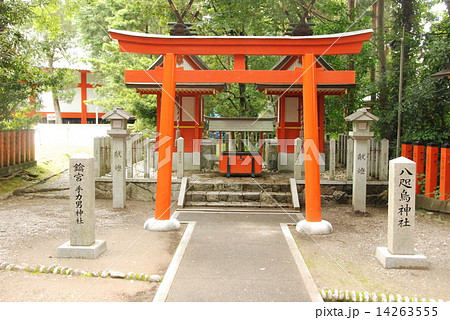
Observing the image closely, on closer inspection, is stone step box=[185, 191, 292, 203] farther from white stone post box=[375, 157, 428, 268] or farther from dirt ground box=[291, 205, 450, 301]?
white stone post box=[375, 157, 428, 268]

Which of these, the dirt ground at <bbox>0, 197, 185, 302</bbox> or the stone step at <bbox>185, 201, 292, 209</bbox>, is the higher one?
the stone step at <bbox>185, 201, 292, 209</bbox>

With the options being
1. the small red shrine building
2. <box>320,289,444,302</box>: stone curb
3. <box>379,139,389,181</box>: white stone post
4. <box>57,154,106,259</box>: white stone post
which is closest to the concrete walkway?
<box>320,289,444,302</box>: stone curb

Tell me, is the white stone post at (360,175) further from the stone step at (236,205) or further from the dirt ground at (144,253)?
the stone step at (236,205)

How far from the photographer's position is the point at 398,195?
589 cm

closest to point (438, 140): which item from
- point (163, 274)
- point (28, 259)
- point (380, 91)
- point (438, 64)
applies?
point (438, 64)

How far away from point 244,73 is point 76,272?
524 cm

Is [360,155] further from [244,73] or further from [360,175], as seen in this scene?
[244,73]

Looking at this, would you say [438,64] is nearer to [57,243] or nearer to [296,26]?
[296,26]

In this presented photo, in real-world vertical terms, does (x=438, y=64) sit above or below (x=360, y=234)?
above

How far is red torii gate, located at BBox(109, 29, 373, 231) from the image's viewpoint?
789 cm

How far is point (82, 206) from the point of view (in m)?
6.27

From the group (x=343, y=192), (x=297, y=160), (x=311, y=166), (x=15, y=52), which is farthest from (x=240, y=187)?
(x=15, y=52)

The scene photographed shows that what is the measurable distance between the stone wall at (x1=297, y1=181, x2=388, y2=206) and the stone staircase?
657 mm

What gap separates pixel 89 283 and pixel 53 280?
21.8 inches
